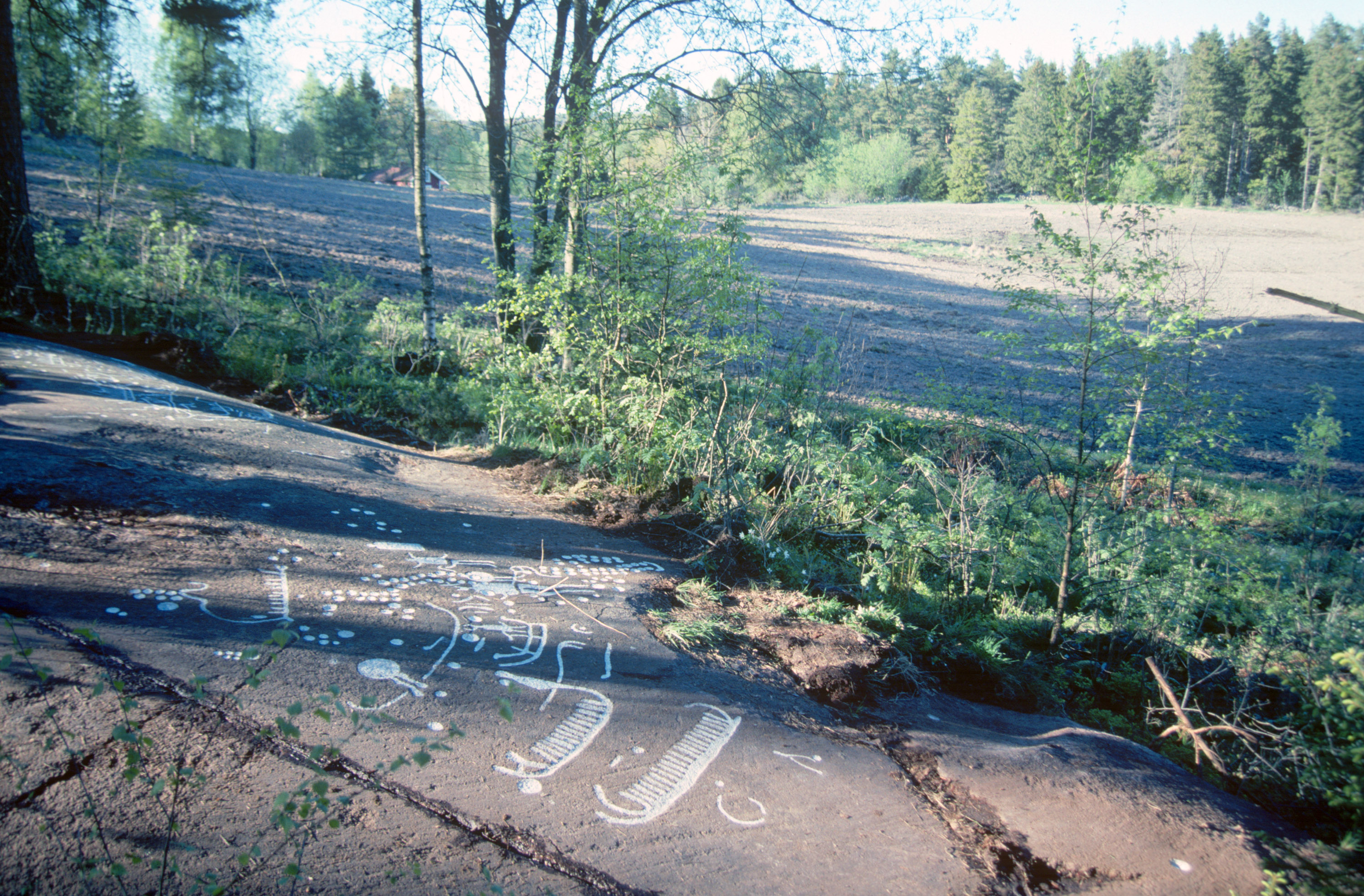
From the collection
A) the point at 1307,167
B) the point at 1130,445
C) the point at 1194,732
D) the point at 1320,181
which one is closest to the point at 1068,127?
the point at 1130,445

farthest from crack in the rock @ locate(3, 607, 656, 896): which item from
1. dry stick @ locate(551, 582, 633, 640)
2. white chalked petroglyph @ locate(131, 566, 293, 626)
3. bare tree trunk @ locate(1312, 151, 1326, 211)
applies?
bare tree trunk @ locate(1312, 151, 1326, 211)

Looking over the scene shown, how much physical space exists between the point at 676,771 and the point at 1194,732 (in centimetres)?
267

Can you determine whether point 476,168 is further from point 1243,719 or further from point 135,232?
point 1243,719

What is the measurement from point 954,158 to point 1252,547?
51.7 m

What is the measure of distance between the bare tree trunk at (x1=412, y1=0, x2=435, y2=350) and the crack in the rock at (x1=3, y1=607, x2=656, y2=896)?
734 cm

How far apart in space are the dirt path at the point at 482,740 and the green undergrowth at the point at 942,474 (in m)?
0.65

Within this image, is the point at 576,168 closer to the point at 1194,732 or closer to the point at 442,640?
the point at 442,640

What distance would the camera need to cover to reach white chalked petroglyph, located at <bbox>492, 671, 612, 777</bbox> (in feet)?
8.49

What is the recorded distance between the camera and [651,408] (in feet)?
21.5

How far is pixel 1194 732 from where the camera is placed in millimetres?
3533

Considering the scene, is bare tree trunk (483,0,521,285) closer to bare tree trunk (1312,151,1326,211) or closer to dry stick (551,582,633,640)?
dry stick (551,582,633,640)

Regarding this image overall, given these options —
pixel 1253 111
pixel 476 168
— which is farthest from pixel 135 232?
pixel 1253 111

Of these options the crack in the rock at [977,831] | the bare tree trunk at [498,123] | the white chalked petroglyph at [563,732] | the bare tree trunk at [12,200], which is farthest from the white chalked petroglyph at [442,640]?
the bare tree trunk at [12,200]

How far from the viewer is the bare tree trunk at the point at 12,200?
855cm
